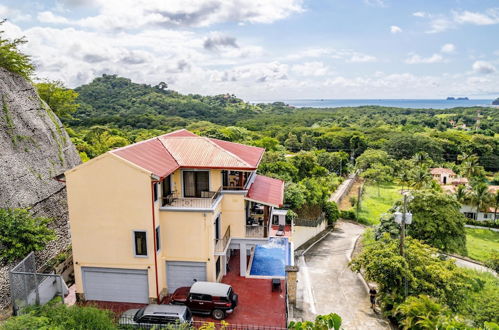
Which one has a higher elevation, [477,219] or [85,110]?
[85,110]

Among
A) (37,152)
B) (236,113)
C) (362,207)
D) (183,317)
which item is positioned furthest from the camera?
(236,113)

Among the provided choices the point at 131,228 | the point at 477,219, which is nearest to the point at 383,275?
the point at 131,228

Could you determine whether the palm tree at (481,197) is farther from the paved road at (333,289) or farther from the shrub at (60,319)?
the shrub at (60,319)

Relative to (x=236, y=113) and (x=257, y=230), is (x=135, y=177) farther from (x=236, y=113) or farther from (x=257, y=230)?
(x=236, y=113)

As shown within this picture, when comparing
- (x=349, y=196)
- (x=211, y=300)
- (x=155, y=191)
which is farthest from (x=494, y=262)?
(x=155, y=191)

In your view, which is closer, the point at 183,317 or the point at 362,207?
the point at 183,317

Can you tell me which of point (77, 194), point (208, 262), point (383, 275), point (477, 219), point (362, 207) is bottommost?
point (477, 219)
